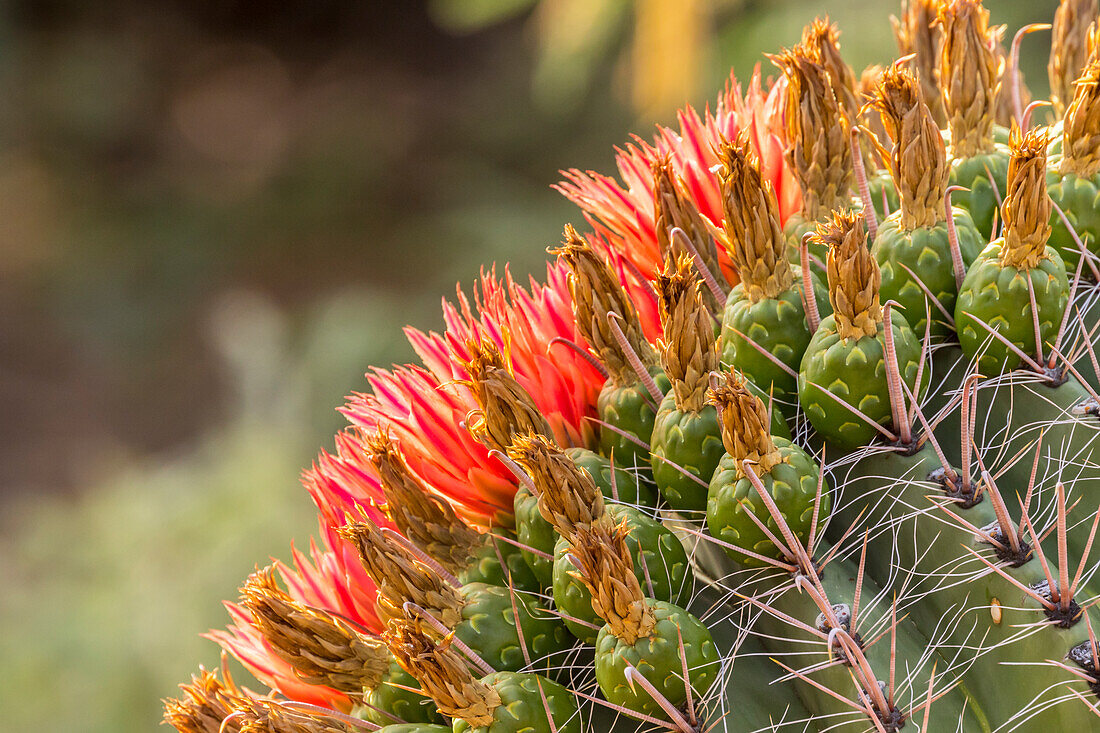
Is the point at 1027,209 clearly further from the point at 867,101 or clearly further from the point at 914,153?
the point at 867,101

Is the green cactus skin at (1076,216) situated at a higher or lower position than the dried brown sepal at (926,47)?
lower

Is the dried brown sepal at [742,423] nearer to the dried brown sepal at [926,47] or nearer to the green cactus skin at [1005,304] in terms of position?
the green cactus skin at [1005,304]

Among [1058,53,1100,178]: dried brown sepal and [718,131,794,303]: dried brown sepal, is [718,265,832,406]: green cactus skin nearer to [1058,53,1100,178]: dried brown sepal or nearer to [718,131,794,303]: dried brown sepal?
[718,131,794,303]: dried brown sepal

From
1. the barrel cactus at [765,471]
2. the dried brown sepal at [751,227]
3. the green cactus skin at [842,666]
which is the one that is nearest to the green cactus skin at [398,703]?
the barrel cactus at [765,471]

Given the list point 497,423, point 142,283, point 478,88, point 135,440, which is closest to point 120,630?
point 135,440

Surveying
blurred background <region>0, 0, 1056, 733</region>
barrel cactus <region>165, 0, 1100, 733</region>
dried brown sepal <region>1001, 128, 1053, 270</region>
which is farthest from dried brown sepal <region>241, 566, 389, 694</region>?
blurred background <region>0, 0, 1056, 733</region>
